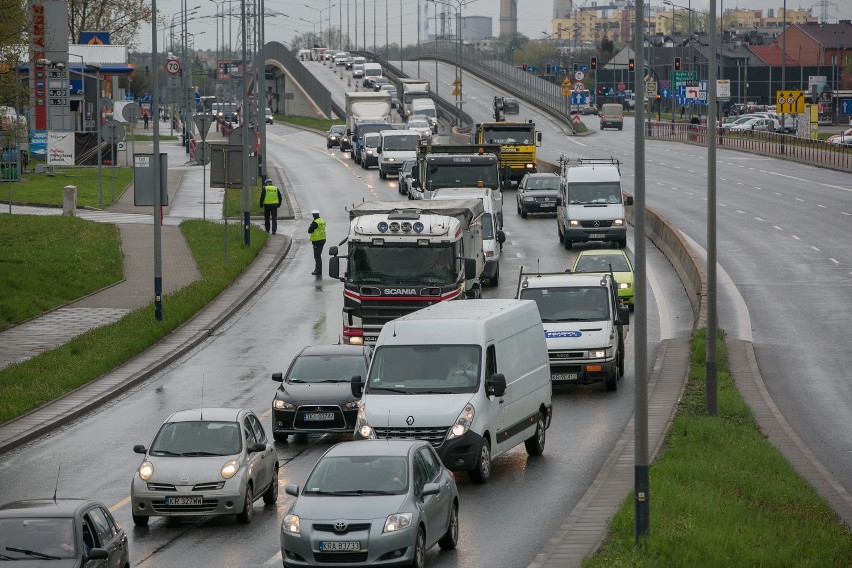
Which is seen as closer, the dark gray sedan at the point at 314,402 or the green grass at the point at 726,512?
the green grass at the point at 726,512

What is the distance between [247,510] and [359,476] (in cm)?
285

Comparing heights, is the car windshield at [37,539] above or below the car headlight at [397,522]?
above

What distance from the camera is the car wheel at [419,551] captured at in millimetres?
14914

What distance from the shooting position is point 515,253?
47969 mm

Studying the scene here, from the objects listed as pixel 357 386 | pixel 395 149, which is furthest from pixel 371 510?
pixel 395 149

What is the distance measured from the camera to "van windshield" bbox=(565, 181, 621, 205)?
Answer: 160 feet

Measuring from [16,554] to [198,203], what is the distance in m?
52.7

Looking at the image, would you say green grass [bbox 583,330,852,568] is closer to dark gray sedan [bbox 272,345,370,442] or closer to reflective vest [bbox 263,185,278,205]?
dark gray sedan [bbox 272,345,370,442]

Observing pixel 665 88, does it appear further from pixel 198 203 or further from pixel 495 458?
pixel 495 458

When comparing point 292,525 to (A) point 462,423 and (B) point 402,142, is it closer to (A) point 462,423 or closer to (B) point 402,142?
(A) point 462,423

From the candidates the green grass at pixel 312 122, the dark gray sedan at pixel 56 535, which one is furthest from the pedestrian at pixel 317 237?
the green grass at pixel 312 122

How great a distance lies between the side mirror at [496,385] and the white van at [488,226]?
58.4 feet

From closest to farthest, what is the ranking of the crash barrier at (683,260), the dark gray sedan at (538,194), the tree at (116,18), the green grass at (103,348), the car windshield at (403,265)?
the green grass at (103,348) → the car windshield at (403,265) → the crash barrier at (683,260) → the dark gray sedan at (538,194) → the tree at (116,18)

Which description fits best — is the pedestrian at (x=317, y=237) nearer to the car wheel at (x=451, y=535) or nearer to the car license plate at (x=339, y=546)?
the car wheel at (x=451, y=535)
